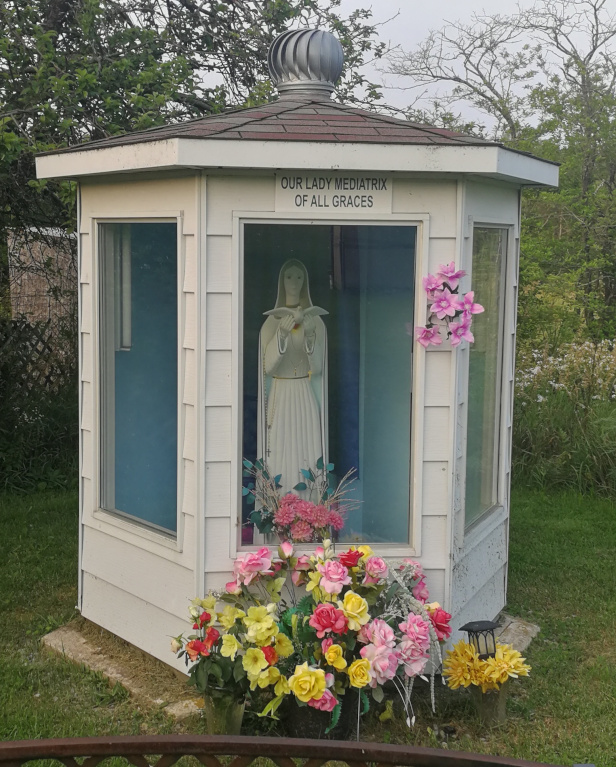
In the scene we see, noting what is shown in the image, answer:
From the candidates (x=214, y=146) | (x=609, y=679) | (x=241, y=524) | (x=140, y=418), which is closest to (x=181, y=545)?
(x=241, y=524)

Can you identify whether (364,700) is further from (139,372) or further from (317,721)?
(139,372)

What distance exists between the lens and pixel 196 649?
3.97 meters

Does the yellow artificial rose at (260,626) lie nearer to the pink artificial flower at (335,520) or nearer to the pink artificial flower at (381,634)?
the pink artificial flower at (381,634)

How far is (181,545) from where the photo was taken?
4.51 m

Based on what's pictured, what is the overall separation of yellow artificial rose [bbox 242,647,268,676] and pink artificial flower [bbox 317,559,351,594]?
0.38 m

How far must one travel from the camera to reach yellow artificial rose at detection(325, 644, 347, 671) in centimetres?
387

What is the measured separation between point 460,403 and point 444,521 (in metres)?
0.55

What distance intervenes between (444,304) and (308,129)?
3.24 feet

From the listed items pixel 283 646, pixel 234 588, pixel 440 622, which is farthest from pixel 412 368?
pixel 283 646

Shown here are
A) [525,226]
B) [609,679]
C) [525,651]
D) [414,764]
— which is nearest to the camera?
[414,764]

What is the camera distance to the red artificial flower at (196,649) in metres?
3.98

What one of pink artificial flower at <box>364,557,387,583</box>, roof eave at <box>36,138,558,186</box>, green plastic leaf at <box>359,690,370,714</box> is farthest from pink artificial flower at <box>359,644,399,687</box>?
roof eave at <box>36,138,558,186</box>

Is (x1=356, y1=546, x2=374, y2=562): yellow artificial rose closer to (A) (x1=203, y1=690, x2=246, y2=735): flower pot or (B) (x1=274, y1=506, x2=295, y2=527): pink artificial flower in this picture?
(B) (x1=274, y1=506, x2=295, y2=527): pink artificial flower

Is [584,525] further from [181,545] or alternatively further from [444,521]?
[181,545]
